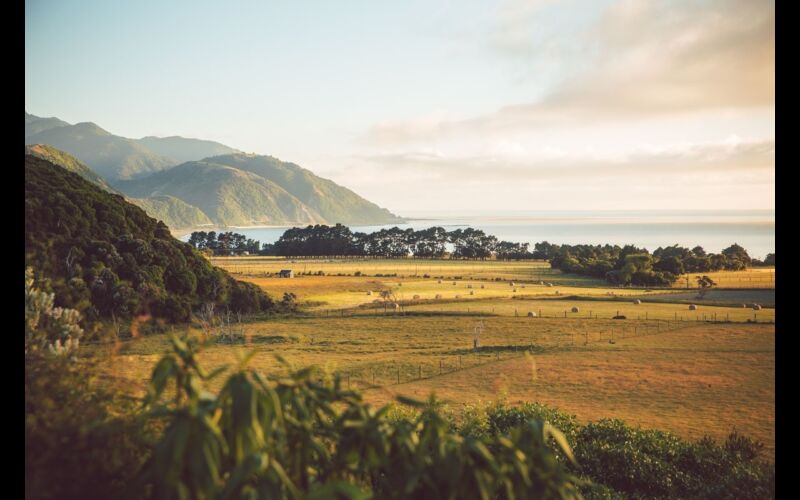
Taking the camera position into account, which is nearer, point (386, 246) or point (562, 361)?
point (562, 361)

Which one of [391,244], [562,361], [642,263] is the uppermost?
[391,244]

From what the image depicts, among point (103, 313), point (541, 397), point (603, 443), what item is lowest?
point (541, 397)

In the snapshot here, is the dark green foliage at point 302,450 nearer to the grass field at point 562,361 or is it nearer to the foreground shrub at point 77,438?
the foreground shrub at point 77,438

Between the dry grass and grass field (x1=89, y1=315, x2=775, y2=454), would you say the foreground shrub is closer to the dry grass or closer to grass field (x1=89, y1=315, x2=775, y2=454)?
grass field (x1=89, y1=315, x2=775, y2=454)

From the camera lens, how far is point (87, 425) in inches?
131

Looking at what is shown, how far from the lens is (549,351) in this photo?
43.6 metres

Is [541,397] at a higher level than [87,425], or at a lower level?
lower

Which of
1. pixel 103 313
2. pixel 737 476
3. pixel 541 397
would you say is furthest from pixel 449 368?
pixel 737 476

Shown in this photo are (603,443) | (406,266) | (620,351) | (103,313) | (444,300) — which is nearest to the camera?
(603,443)

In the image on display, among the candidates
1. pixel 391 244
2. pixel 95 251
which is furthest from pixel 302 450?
pixel 391 244

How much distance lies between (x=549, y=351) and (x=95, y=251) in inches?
1310

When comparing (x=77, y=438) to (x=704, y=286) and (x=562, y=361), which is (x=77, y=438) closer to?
(x=562, y=361)
